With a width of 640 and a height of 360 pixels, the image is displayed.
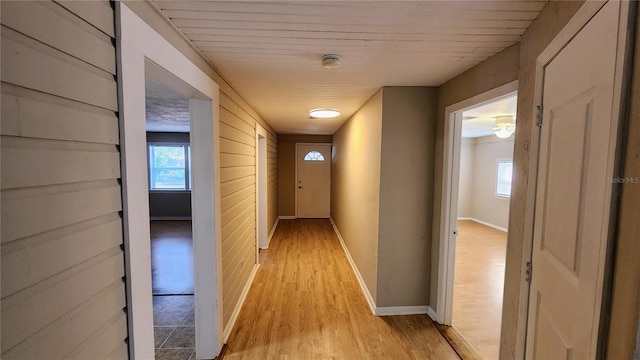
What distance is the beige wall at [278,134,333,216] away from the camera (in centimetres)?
691

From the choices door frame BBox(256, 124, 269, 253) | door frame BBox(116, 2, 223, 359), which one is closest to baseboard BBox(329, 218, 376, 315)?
door frame BBox(256, 124, 269, 253)

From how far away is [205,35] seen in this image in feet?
4.81

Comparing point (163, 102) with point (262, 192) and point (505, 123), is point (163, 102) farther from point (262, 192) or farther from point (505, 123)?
point (505, 123)

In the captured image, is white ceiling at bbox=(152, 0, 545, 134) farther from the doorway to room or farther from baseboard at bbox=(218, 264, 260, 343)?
baseboard at bbox=(218, 264, 260, 343)

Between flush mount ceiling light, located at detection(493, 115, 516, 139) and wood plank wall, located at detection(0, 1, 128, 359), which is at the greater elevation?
flush mount ceiling light, located at detection(493, 115, 516, 139)

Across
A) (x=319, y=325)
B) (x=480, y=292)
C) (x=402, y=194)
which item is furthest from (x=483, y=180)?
(x=319, y=325)

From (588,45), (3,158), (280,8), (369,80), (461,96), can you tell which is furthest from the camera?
(369,80)

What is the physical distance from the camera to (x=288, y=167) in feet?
22.8

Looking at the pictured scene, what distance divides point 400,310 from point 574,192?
208 centimetres

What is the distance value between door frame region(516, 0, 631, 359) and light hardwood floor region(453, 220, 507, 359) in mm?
912

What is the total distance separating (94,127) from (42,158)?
190 mm

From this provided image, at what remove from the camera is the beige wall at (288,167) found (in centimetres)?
691

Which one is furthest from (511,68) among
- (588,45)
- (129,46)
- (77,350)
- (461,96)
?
(77,350)

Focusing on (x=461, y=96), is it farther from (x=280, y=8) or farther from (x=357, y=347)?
(x=357, y=347)
